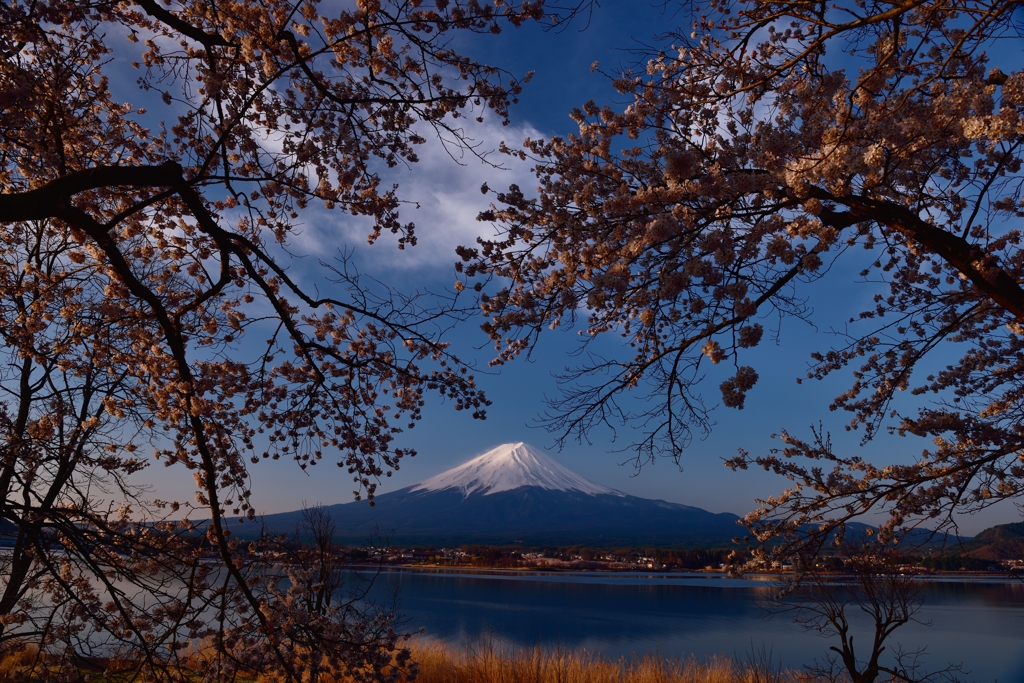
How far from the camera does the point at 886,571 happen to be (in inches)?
241

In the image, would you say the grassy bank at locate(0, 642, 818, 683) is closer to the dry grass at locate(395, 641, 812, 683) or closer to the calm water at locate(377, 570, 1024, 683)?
the dry grass at locate(395, 641, 812, 683)

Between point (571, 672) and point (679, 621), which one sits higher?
point (571, 672)

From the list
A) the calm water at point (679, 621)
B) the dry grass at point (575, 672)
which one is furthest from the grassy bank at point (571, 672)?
the calm water at point (679, 621)

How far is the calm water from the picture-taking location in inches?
703

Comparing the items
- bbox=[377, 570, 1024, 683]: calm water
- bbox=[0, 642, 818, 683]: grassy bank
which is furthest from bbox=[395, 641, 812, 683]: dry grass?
bbox=[377, 570, 1024, 683]: calm water

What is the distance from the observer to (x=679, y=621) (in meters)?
27.5

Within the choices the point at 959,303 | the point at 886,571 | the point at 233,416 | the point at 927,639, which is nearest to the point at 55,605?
the point at 233,416

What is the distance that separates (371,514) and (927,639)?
84.3 metres

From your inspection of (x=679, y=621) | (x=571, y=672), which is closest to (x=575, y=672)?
(x=571, y=672)

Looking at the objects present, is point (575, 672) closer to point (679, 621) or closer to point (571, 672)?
point (571, 672)

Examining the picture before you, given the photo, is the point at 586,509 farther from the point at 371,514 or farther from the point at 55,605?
the point at 55,605

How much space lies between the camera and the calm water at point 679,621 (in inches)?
703

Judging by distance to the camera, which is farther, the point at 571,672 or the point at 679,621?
the point at 679,621

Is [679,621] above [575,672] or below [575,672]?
below
